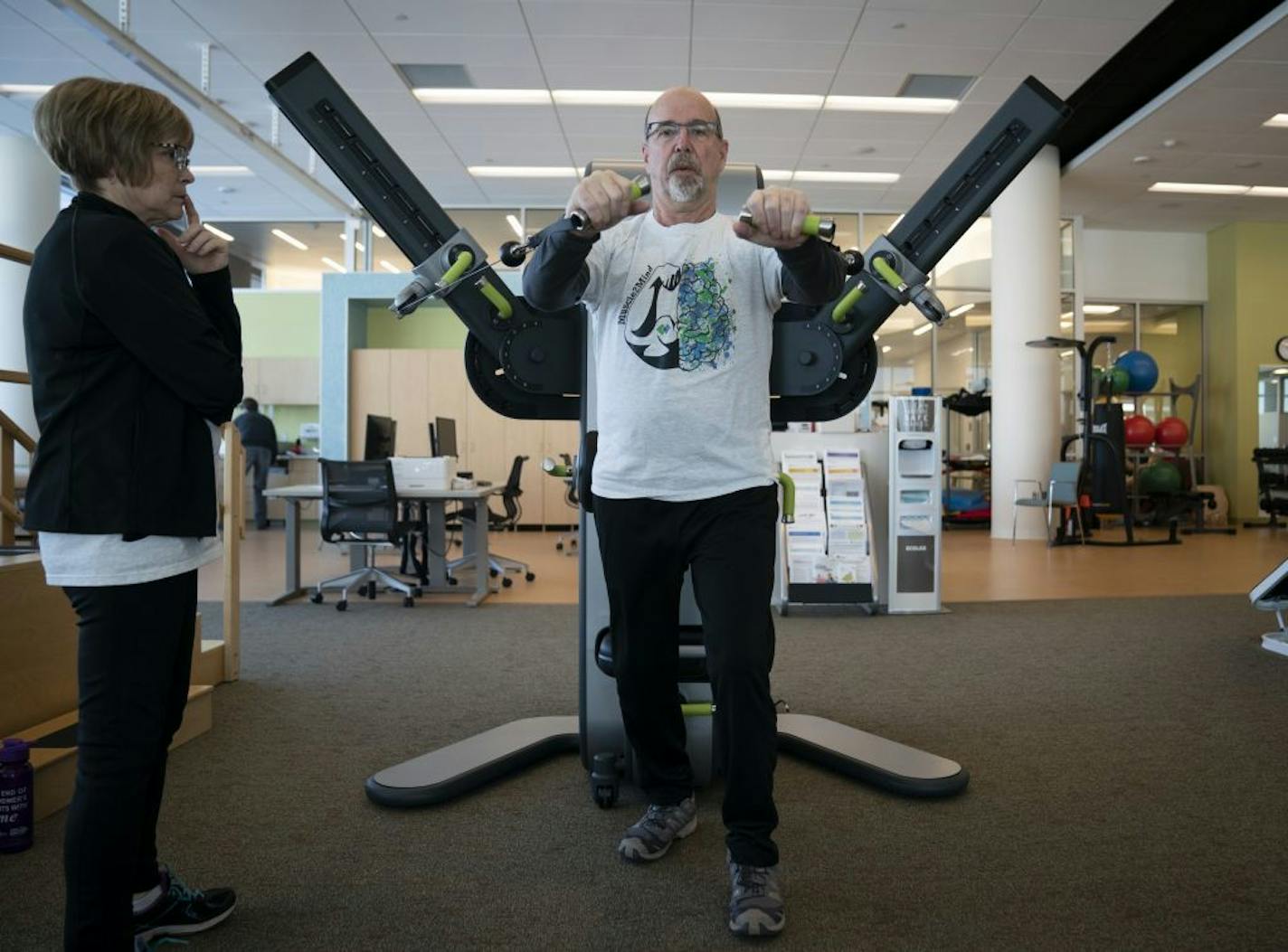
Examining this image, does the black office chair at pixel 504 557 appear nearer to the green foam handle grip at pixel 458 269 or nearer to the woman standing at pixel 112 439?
the green foam handle grip at pixel 458 269

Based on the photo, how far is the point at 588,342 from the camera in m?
2.23

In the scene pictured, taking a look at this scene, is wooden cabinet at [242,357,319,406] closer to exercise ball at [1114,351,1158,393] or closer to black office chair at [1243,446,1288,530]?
exercise ball at [1114,351,1158,393]

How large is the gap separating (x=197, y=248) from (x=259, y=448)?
10.00m

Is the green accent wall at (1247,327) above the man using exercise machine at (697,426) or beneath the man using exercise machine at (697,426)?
above

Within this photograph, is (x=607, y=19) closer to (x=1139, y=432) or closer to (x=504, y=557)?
(x=504, y=557)

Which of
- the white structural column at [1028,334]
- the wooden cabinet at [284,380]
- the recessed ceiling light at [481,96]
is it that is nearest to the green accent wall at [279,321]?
the wooden cabinet at [284,380]

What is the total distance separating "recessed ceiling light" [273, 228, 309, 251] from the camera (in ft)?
38.3

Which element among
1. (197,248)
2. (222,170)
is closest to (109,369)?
(197,248)

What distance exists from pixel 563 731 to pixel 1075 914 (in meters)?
1.43

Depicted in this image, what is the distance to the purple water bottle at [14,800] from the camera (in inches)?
75.9

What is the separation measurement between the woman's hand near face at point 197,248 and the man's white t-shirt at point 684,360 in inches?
26.8

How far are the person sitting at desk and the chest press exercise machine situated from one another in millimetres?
9042

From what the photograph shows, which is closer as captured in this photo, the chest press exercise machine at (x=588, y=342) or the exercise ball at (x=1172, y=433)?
the chest press exercise machine at (x=588, y=342)

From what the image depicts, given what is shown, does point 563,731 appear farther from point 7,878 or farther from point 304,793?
point 7,878
